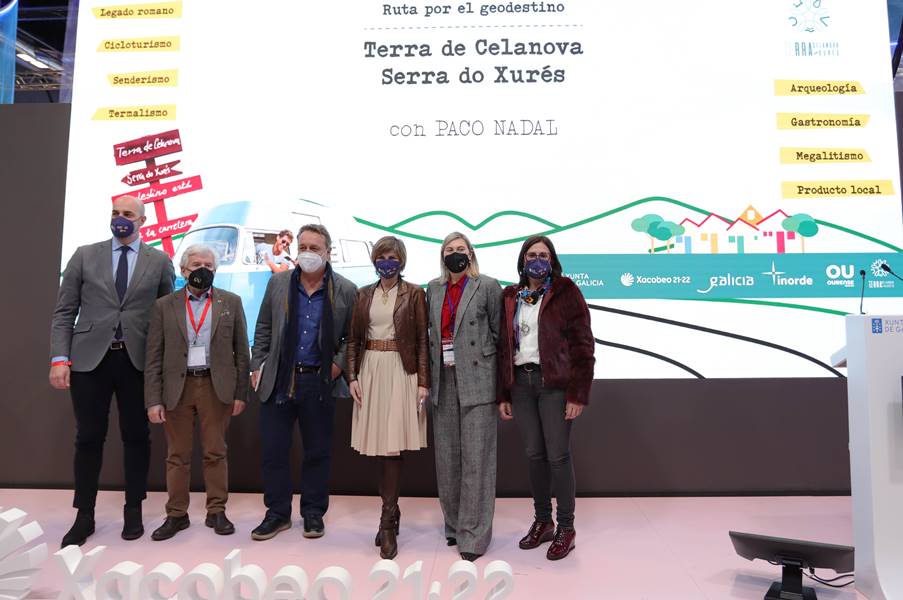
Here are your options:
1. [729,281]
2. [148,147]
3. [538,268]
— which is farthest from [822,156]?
[148,147]

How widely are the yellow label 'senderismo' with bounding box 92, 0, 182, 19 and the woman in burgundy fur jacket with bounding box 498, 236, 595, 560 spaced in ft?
10.0

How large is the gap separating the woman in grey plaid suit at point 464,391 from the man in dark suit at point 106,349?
1.50 m

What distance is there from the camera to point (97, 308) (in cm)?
296

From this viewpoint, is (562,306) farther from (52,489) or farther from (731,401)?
(52,489)

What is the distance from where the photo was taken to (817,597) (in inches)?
91.8

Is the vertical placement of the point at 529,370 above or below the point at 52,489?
above

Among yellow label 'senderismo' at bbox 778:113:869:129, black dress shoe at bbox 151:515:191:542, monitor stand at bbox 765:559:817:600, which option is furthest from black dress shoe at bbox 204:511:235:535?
yellow label 'senderismo' at bbox 778:113:869:129

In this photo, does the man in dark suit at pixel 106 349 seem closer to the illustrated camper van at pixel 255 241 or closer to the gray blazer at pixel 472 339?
the illustrated camper van at pixel 255 241

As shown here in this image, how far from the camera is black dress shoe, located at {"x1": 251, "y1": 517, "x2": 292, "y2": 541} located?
2.96 m

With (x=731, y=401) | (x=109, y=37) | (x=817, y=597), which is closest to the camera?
(x=817, y=597)

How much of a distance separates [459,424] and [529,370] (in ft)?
1.42

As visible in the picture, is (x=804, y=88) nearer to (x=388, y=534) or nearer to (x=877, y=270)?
(x=877, y=270)

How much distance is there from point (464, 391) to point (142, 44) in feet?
10.8

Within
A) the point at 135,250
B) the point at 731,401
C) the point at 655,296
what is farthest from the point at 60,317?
the point at 731,401
